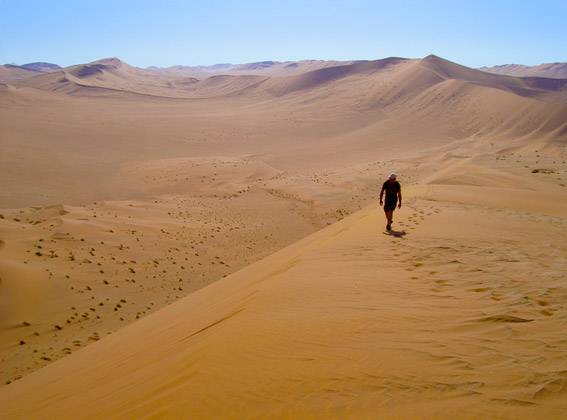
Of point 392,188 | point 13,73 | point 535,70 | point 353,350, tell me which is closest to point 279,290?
point 353,350

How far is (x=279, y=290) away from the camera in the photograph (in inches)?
203

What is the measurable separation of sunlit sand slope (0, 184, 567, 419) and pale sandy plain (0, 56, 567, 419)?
0.02 meters

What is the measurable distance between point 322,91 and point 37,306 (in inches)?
2053

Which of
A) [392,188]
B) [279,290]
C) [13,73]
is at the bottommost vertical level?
[279,290]

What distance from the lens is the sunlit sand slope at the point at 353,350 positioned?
271 centimetres

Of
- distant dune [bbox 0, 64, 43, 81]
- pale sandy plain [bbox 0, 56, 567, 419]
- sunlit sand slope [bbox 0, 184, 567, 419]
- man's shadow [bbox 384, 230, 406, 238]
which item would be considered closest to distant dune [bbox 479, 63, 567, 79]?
pale sandy plain [bbox 0, 56, 567, 419]

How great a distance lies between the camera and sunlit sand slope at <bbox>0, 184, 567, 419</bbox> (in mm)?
2707

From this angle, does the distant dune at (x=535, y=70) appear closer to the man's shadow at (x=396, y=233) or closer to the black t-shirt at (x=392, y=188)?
the black t-shirt at (x=392, y=188)

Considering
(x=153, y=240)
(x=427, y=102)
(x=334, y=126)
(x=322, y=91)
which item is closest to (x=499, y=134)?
(x=427, y=102)

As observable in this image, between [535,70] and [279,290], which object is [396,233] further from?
[535,70]

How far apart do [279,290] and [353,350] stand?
6.33ft

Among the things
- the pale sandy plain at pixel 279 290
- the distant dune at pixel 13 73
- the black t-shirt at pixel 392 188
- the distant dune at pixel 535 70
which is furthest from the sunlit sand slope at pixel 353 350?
the distant dune at pixel 535 70

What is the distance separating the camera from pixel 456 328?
3.56 meters

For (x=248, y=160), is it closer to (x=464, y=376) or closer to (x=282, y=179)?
(x=282, y=179)
